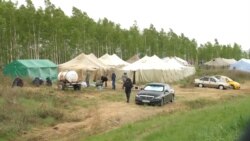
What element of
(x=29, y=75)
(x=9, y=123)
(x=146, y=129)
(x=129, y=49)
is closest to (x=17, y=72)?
(x=29, y=75)

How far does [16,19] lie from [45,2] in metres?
5.59

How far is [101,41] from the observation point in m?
76.0

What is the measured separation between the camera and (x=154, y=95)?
86.7 feet

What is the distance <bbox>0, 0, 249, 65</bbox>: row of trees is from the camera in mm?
55125

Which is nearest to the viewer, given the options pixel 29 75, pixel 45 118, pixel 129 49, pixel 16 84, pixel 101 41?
pixel 45 118

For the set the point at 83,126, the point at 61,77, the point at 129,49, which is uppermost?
the point at 129,49

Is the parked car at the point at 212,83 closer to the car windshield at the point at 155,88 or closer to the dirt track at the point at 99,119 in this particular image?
the dirt track at the point at 99,119

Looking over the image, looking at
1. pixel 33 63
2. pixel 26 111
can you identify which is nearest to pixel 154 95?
pixel 26 111

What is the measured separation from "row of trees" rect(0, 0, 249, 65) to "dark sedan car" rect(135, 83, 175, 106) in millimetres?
28325

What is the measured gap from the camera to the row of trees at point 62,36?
181ft

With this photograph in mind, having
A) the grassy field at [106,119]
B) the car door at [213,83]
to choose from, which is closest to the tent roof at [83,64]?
the car door at [213,83]

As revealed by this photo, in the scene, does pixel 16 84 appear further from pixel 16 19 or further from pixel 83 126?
pixel 16 19

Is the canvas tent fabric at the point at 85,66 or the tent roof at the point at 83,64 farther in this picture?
the tent roof at the point at 83,64

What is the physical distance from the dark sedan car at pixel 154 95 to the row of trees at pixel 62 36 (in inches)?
1115
